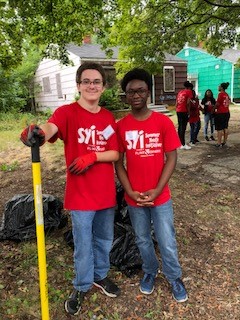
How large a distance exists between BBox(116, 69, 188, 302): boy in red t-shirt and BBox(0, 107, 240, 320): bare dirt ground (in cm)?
53

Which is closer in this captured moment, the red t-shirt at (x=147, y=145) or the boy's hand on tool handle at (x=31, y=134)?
the boy's hand on tool handle at (x=31, y=134)

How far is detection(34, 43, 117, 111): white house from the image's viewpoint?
16719mm

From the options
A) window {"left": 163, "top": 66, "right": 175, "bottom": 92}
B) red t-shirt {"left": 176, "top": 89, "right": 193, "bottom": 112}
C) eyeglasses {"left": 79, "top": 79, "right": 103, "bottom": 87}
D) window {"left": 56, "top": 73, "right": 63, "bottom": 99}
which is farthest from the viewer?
window {"left": 163, "top": 66, "right": 175, "bottom": 92}

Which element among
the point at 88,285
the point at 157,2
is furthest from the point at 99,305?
the point at 157,2

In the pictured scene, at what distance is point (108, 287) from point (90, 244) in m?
0.56

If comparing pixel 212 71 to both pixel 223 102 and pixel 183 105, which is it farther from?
pixel 183 105

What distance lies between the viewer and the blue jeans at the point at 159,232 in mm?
2361

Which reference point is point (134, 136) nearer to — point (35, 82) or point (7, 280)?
point (7, 280)

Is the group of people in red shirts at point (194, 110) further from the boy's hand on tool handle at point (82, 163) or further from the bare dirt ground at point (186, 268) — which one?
the boy's hand on tool handle at point (82, 163)

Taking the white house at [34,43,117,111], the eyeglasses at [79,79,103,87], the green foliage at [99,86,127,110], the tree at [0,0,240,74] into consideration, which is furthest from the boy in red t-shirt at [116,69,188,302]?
the white house at [34,43,117,111]

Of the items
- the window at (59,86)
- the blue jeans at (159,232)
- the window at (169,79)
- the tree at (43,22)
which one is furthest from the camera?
the window at (169,79)

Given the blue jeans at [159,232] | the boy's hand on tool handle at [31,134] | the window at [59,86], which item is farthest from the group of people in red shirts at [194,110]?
the window at [59,86]

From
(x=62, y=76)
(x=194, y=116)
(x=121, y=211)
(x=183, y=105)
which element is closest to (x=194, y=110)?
(x=194, y=116)

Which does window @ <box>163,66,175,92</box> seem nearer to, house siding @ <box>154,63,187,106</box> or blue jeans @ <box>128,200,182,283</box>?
house siding @ <box>154,63,187,106</box>
